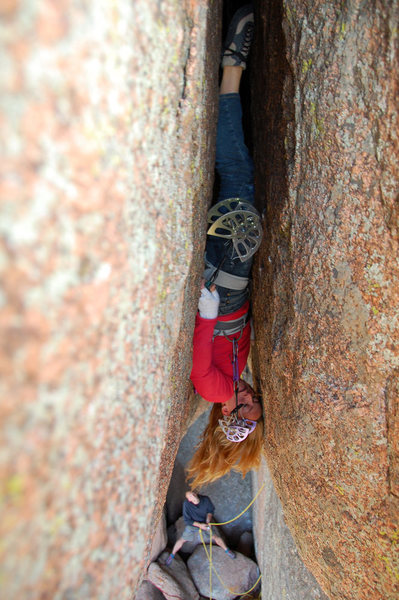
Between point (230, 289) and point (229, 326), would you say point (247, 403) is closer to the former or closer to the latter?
point (229, 326)

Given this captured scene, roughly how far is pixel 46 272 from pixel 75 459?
42 centimetres

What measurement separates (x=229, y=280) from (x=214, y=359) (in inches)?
26.3

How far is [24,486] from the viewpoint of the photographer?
Answer: 0.74 meters

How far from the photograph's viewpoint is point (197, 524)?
17.8 feet

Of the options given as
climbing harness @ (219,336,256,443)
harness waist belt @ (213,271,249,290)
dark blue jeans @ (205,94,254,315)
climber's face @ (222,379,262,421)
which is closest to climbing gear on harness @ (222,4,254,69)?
dark blue jeans @ (205,94,254,315)

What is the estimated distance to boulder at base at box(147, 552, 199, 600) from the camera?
500 centimetres

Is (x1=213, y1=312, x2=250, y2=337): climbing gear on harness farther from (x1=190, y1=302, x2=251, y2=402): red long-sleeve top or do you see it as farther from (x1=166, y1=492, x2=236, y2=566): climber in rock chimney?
(x1=166, y1=492, x2=236, y2=566): climber in rock chimney

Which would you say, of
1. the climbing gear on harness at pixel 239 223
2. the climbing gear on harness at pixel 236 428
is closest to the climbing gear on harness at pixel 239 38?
the climbing gear on harness at pixel 239 223

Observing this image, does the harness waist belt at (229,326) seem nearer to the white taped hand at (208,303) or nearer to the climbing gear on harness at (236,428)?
the white taped hand at (208,303)

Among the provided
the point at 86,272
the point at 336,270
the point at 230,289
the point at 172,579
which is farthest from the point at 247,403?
the point at 172,579

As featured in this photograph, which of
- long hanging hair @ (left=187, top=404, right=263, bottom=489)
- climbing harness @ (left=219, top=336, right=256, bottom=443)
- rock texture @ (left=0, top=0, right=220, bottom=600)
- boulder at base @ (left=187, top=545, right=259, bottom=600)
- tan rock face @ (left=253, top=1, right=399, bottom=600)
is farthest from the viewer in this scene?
boulder at base @ (left=187, top=545, right=259, bottom=600)

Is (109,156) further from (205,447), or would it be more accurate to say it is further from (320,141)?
(205,447)

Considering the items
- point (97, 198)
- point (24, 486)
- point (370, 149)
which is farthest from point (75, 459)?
point (370, 149)

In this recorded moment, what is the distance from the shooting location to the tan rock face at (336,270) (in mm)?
1480
